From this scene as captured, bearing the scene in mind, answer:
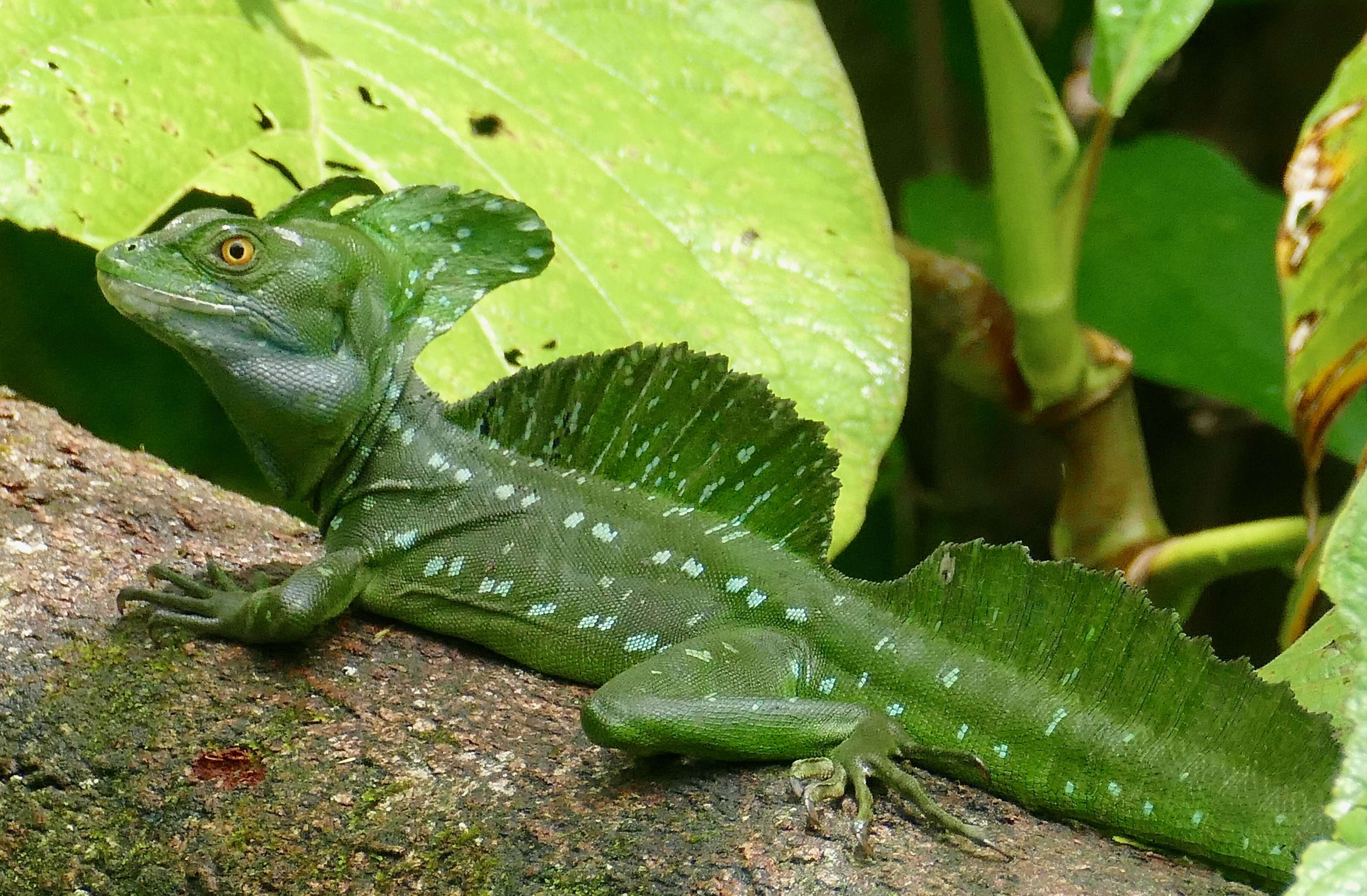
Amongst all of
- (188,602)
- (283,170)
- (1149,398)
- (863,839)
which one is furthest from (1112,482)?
(1149,398)

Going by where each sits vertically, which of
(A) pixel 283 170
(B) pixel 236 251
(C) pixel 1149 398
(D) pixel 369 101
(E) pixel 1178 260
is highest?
(D) pixel 369 101

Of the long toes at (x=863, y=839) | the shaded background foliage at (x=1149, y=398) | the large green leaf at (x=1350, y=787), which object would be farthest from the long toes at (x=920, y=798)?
the shaded background foliage at (x=1149, y=398)

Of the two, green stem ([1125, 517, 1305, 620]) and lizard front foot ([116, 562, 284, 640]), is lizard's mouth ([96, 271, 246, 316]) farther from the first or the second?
green stem ([1125, 517, 1305, 620])

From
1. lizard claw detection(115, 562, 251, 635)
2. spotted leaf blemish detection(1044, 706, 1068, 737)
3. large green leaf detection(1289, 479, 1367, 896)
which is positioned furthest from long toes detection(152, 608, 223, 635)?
large green leaf detection(1289, 479, 1367, 896)

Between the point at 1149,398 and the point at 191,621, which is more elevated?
the point at 191,621

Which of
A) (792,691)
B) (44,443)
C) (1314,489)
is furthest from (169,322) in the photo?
(1314,489)

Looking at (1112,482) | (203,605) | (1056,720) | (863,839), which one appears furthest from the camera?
(1112,482)

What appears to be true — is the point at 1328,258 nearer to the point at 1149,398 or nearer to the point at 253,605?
the point at 253,605
